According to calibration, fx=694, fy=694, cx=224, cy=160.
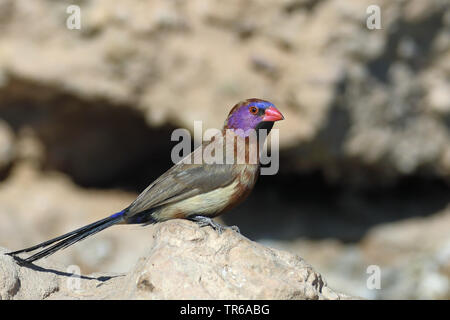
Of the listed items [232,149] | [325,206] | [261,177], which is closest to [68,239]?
[232,149]

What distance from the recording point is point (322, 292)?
14.4ft

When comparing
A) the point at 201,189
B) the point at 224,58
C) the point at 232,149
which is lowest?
the point at 201,189

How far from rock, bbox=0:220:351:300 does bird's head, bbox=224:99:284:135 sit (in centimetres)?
98

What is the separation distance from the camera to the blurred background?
8.25 metres

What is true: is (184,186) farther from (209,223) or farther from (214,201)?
(209,223)

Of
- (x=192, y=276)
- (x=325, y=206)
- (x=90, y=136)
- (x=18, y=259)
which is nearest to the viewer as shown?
(x=192, y=276)

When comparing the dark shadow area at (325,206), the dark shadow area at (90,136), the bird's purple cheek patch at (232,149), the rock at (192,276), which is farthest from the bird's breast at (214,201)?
the dark shadow area at (325,206)

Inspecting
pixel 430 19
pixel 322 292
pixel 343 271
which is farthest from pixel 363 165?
pixel 322 292

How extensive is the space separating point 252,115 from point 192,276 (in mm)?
1633

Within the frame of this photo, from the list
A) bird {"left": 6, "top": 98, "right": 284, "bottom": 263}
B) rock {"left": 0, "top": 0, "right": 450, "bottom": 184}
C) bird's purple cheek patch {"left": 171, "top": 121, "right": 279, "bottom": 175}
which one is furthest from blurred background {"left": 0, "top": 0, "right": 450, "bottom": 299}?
bird {"left": 6, "top": 98, "right": 284, "bottom": 263}

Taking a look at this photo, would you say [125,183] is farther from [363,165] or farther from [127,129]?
[363,165]

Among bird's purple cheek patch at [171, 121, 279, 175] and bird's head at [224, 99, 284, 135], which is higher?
bird's head at [224, 99, 284, 135]

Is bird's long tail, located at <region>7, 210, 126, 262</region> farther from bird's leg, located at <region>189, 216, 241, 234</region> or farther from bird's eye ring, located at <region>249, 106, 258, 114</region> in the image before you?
bird's eye ring, located at <region>249, 106, 258, 114</region>

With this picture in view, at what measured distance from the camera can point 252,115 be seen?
5.13 meters
